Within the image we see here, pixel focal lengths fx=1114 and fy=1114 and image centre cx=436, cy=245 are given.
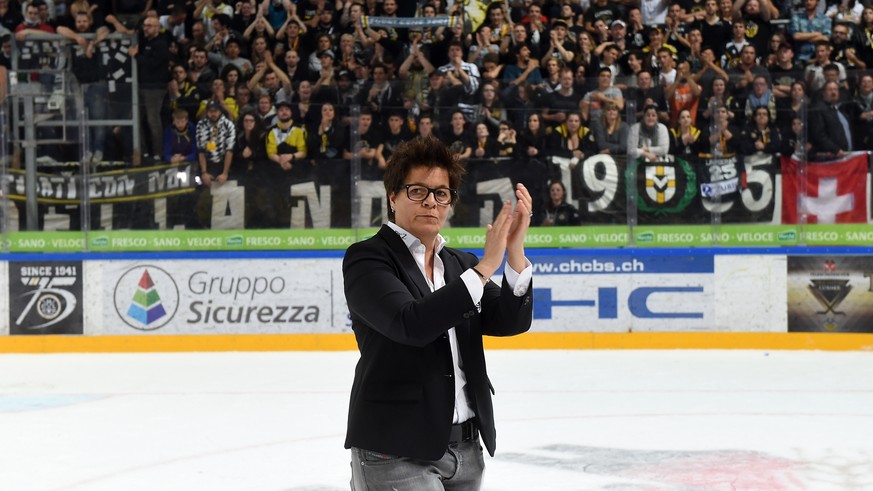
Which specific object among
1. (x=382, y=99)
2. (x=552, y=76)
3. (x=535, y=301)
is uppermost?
(x=552, y=76)

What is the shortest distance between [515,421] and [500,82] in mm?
4247

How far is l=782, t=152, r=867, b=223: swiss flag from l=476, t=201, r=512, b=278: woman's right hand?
25.6 ft

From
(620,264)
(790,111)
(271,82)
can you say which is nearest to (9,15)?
(271,82)

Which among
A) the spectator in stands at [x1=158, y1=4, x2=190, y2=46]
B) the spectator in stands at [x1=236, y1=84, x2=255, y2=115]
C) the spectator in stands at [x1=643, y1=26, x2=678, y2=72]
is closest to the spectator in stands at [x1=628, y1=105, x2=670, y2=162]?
the spectator in stands at [x1=643, y1=26, x2=678, y2=72]

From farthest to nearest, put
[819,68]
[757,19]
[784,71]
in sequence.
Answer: [757,19]
[784,71]
[819,68]

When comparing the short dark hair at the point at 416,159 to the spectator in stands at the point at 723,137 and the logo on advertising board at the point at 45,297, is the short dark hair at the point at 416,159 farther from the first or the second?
the logo on advertising board at the point at 45,297

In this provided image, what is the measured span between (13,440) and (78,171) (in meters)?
4.46

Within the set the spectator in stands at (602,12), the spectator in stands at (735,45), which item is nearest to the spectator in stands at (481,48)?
the spectator in stands at (602,12)

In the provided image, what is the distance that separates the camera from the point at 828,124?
937 centimetres

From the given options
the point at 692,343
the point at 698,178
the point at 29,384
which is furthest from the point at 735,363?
the point at 29,384

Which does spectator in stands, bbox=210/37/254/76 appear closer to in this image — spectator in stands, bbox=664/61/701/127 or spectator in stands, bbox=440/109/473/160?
spectator in stands, bbox=440/109/473/160

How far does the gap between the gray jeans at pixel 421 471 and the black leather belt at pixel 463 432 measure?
0.01 metres

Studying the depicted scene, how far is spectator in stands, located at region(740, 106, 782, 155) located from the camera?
9.37 metres

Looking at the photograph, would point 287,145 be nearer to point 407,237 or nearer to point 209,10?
point 209,10
